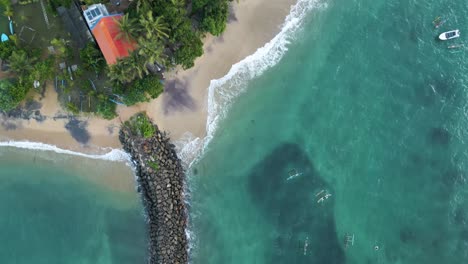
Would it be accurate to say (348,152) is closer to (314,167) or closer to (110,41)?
(314,167)

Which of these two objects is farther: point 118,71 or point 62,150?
point 62,150

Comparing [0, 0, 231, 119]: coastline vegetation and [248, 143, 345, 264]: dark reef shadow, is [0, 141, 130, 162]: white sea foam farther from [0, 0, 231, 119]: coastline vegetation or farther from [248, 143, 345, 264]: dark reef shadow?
[248, 143, 345, 264]: dark reef shadow

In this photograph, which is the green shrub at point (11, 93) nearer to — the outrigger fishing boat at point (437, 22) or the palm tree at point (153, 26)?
the palm tree at point (153, 26)

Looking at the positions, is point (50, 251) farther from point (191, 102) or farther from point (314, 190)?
point (314, 190)

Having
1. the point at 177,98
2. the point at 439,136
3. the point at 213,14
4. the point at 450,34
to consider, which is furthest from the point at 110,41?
the point at 450,34

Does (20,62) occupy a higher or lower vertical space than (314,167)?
higher

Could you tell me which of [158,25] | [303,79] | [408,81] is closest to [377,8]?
[408,81]

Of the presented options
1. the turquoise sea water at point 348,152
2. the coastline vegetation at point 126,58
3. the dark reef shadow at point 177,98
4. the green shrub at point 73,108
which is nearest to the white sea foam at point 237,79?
the turquoise sea water at point 348,152
